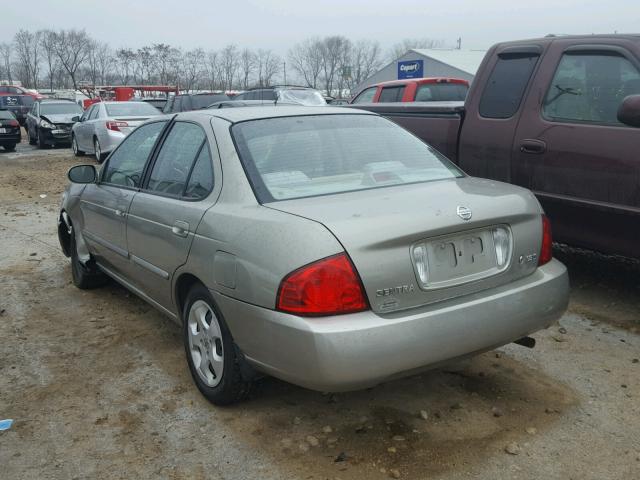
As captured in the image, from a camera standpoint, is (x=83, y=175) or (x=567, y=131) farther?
(x=83, y=175)

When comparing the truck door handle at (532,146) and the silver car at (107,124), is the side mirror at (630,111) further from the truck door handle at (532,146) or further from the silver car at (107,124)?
the silver car at (107,124)

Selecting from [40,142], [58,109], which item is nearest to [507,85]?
[40,142]

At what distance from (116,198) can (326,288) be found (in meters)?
2.34

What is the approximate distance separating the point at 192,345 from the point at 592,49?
3.59 meters

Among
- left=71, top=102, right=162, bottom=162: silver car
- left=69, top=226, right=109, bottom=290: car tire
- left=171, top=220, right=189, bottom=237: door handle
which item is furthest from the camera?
left=71, top=102, right=162, bottom=162: silver car

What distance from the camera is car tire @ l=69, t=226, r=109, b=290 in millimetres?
5488

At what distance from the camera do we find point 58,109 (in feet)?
74.1

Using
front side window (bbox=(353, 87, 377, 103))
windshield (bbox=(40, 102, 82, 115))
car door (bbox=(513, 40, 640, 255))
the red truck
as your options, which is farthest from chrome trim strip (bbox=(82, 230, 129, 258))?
windshield (bbox=(40, 102, 82, 115))

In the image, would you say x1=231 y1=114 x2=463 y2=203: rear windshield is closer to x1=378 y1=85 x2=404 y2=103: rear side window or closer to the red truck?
the red truck

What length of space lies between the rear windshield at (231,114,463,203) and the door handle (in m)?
0.47

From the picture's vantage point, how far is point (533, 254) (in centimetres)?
332

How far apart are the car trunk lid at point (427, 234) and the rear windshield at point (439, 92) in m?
8.51

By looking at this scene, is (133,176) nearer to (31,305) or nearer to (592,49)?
(31,305)

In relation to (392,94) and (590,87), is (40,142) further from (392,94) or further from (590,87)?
(590,87)
